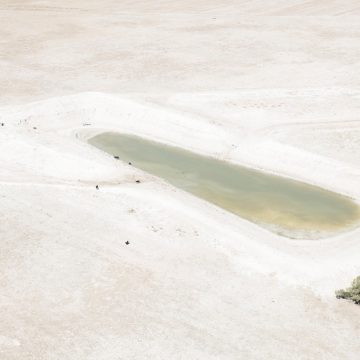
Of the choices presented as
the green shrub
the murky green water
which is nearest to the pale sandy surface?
the green shrub

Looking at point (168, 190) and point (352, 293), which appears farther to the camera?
point (168, 190)

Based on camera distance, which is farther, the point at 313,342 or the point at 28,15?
the point at 28,15

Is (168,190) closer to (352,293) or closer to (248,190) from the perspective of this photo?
(248,190)

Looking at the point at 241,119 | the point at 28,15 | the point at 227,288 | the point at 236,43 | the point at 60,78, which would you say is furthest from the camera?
the point at 28,15

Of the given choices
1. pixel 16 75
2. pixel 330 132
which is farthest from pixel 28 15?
pixel 330 132

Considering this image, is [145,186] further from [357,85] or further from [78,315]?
[357,85]

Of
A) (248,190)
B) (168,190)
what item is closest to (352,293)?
(248,190)
